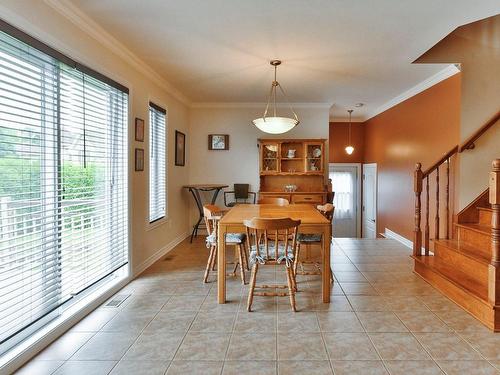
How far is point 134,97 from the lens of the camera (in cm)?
368

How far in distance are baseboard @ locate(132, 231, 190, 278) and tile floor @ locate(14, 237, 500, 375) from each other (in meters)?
0.30

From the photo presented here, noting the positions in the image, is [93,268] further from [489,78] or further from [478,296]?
[489,78]

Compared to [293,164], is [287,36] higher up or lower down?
higher up

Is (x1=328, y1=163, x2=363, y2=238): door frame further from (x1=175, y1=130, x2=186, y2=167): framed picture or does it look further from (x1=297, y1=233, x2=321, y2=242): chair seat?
(x1=297, y1=233, x2=321, y2=242): chair seat

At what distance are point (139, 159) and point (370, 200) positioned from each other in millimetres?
5076

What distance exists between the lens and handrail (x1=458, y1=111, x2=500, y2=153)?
363 centimetres

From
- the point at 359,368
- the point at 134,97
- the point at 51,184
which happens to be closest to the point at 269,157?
the point at 134,97

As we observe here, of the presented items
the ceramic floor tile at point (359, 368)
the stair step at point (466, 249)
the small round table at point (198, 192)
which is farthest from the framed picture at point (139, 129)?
the stair step at point (466, 249)

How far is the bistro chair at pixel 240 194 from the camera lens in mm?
6078

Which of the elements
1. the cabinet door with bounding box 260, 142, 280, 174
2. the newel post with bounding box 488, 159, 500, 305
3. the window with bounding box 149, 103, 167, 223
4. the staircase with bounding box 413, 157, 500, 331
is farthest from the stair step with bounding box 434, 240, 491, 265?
the window with bounding box 149, 103, 167, 223

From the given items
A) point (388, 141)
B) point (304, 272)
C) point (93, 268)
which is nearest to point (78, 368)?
point (93, 268)

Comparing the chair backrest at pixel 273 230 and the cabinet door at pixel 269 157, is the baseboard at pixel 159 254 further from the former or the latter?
the cabinet door at pixel 269 157

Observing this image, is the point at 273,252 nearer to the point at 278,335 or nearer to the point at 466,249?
the point at 278,335

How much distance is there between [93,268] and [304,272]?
225 centimetres
